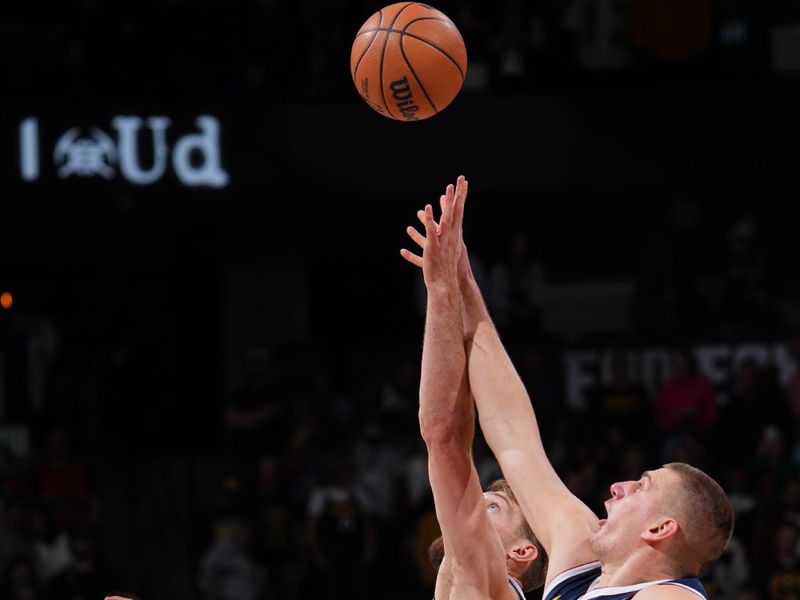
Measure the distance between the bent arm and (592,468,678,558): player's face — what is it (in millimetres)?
186

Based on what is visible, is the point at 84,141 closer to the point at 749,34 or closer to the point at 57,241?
the point at 57,241

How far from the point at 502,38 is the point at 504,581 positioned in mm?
10933

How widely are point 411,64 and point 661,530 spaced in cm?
191

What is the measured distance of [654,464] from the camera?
1258cm

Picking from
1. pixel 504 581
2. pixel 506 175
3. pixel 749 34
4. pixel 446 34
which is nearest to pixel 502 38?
pixel 506 175

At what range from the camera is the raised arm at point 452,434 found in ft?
13.6

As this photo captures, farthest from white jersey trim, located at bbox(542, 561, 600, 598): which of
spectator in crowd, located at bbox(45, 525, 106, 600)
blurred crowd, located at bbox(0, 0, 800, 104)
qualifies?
blurred crowd, located at bbox(0, 0, 800, 104)

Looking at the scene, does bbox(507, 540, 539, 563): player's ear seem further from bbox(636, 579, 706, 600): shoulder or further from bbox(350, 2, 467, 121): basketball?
bbox(350, 2, 467, 121): basketball

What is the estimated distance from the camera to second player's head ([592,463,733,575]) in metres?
3.97

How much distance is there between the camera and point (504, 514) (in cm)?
473

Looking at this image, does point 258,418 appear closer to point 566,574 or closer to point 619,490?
point 566,574

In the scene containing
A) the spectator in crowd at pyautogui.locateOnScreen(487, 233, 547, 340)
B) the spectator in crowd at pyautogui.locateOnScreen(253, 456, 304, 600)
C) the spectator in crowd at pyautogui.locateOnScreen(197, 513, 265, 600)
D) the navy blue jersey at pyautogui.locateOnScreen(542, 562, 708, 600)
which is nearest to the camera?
the navy blue jersey at pyautogui.locateOnScreen(542, 562, 708, 600)

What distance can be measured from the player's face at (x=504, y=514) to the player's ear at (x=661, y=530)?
784 mm

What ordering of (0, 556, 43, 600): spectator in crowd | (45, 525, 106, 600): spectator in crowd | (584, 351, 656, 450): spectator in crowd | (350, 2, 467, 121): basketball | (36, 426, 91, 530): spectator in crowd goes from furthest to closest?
(584, 351, 656, 450): spectator in crowd → (36, 426, 91, 530): spectator in crowd → (45, 525, 106, 600): spectator in crowd → (0, 556, 43, 600): spectator in crowd → (350, 2, 467, 121): basketball
